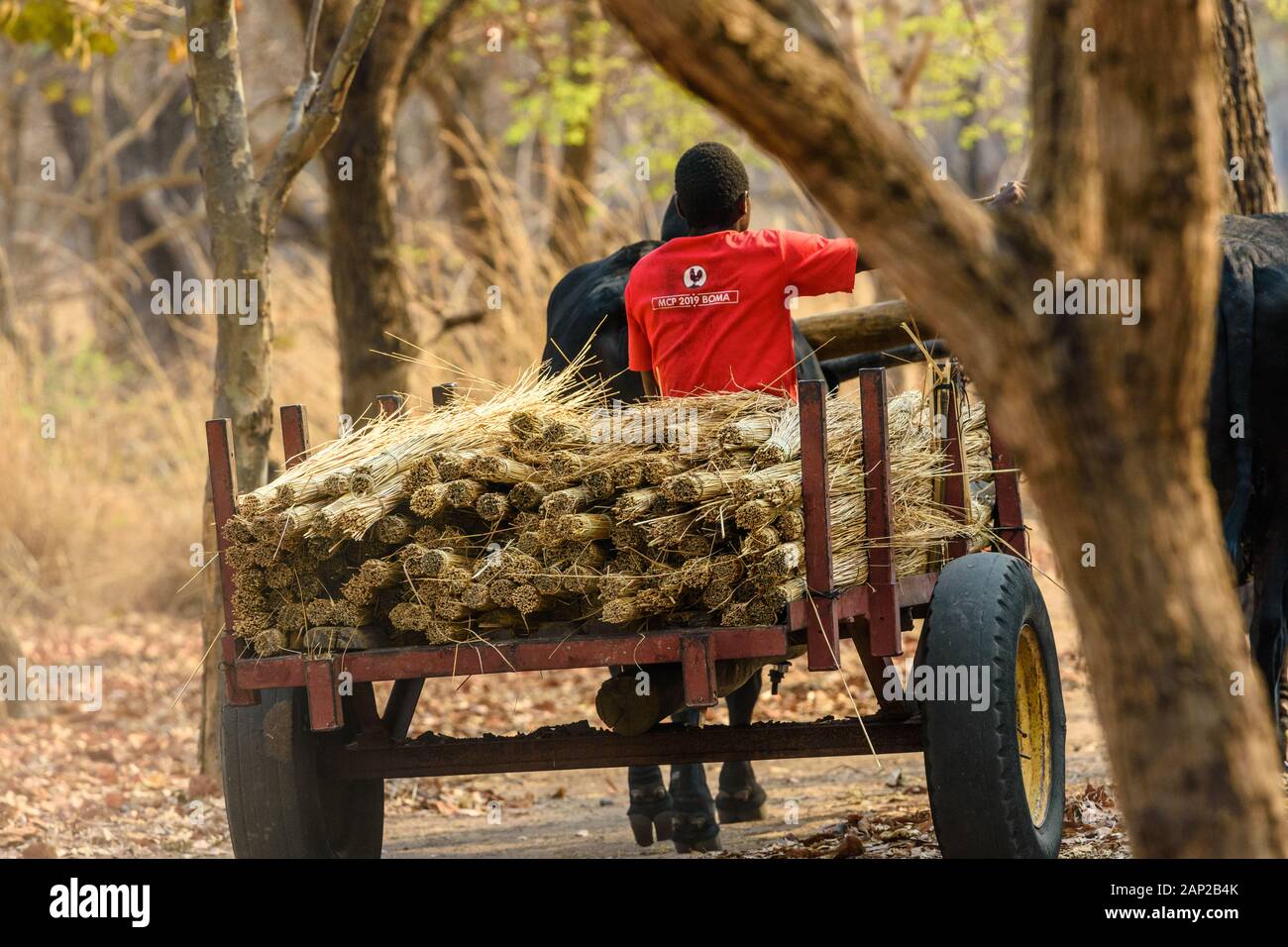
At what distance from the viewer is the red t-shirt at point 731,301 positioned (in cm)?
517

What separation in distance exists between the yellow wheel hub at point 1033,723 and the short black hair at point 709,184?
1.71 m

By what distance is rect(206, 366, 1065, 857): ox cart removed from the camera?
14.1ft

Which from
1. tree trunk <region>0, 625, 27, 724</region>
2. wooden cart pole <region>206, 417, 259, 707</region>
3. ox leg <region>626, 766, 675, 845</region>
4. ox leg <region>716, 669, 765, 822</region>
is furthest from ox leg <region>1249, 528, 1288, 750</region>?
tree trunk <region>0, 625, 27, 724</region>

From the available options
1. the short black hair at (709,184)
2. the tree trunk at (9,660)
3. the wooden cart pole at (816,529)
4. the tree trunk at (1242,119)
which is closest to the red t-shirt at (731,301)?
the short black hair at (709,184)

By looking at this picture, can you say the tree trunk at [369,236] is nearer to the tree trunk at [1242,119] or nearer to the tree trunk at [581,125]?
the tree trunk at [581,125]

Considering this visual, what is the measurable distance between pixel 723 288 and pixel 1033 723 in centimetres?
171

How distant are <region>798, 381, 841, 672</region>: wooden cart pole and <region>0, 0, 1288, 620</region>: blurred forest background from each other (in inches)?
83.0

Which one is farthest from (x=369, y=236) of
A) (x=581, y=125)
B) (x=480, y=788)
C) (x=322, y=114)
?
(x=581, y=125)

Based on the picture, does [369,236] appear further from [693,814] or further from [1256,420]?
[1256,420]

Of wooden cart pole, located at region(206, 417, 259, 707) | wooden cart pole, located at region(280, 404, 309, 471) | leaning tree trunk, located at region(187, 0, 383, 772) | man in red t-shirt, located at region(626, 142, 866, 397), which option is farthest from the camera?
leaning tree trunk, located at region(187, 0, 383, 772)

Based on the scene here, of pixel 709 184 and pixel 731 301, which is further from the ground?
pixel 709 184

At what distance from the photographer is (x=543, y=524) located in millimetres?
4316

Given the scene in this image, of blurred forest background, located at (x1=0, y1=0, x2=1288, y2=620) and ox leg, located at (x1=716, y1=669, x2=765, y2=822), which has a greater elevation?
blurred forest background, located at (x1=0, y1=0, x2=1288, y2=620)

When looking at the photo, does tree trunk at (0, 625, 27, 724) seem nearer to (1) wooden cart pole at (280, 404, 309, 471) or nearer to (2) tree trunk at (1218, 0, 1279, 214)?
(1) wooden cart pole at (280, 404, 309, 471)
